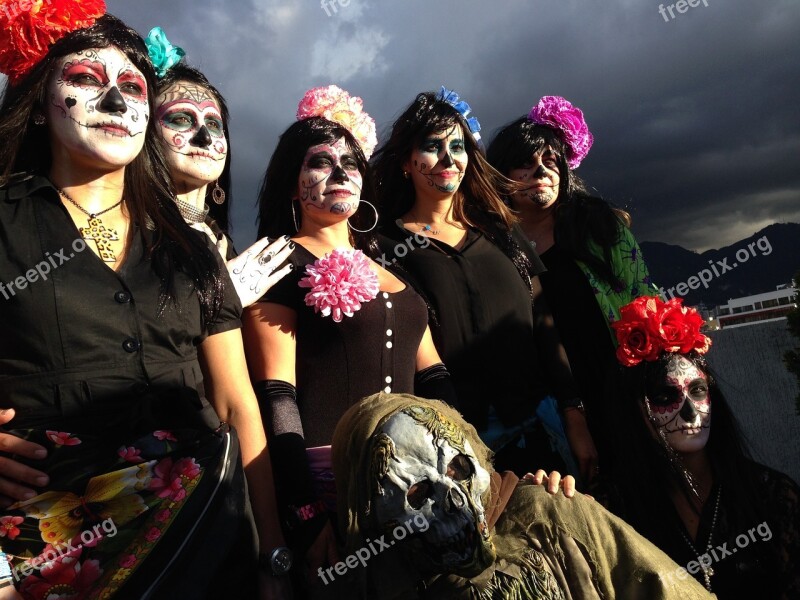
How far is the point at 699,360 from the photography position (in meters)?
3.44

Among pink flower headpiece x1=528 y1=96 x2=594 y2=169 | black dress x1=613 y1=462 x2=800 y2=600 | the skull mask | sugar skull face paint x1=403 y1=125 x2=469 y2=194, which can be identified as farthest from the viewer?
pink flower headpiece x1=528 y1=96 x2=594 y2=169

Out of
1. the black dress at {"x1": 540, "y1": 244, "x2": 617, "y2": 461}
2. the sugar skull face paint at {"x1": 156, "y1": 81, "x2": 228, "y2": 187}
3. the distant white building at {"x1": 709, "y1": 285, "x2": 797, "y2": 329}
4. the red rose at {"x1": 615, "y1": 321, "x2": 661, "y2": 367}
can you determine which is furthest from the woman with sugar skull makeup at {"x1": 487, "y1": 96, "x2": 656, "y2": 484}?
the sugar skull face paint at {"x1": 156, "y1": 81, "x2": 228, "y2": 187}

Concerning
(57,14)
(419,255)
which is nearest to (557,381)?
(419,255)

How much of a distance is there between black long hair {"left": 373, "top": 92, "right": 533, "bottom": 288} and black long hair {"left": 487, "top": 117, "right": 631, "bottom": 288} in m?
0.37

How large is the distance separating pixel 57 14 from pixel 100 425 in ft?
4.37

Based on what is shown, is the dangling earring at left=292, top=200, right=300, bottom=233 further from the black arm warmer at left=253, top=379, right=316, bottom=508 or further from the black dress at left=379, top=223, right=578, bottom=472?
the black arm warmer at left=253, top=379, right=316, bottom=508

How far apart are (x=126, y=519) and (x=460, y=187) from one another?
8.57 feet

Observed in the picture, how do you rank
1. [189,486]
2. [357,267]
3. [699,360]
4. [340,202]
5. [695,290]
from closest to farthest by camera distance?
[189,486] < [357,267] < [340,202] < [699,360] < [695,290]

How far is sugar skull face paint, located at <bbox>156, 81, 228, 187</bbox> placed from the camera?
3137mm

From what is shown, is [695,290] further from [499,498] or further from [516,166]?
[499,498]

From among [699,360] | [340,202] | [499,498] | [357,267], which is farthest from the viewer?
[699,360]

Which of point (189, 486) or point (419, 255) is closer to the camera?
point (189, 486)

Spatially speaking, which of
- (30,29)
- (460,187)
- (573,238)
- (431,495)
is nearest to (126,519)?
(431,495)

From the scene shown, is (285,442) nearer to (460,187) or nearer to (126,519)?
(126,519)
